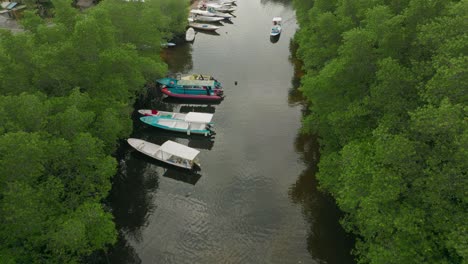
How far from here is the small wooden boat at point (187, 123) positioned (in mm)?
46969

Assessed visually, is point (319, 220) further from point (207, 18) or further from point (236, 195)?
point (207, 18)

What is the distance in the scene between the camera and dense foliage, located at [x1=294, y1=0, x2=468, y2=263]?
20.5 metres

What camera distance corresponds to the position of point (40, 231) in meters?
23.2

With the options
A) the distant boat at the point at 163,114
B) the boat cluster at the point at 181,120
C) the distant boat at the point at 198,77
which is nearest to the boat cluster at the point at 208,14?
the distant boat at the point at 198,77

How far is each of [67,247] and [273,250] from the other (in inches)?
717

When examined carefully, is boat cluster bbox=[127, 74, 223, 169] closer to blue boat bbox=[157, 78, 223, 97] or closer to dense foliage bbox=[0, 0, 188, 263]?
blue boat bbox=[157, 78, 223, 97]

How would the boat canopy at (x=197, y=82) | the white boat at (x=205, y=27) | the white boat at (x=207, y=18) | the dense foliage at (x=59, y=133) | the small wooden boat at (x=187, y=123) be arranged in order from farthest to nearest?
the white boat at (x=207, y=18) → the white boat at (x=205, y=27) → the boat canopy at (x=197, y=82) → the small wooden boat at (x=187, y=123) → the dense foliage at (x=59, y=133)

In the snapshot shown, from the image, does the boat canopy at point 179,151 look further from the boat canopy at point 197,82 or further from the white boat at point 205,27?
the white boat at point 205,27

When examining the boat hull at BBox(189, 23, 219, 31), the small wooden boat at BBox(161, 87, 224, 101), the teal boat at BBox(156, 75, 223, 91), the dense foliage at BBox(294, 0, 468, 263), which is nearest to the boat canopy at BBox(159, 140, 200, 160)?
the small wooden boat at BBox(161, 87, 224, 101)

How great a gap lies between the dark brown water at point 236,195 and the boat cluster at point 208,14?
2680 centimetres

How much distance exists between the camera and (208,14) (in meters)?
87.0

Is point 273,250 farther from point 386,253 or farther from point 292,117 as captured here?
→ point 292,117

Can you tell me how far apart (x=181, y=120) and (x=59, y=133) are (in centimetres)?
2222

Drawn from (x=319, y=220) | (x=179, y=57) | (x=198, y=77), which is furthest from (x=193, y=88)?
(x=319, y=220)
